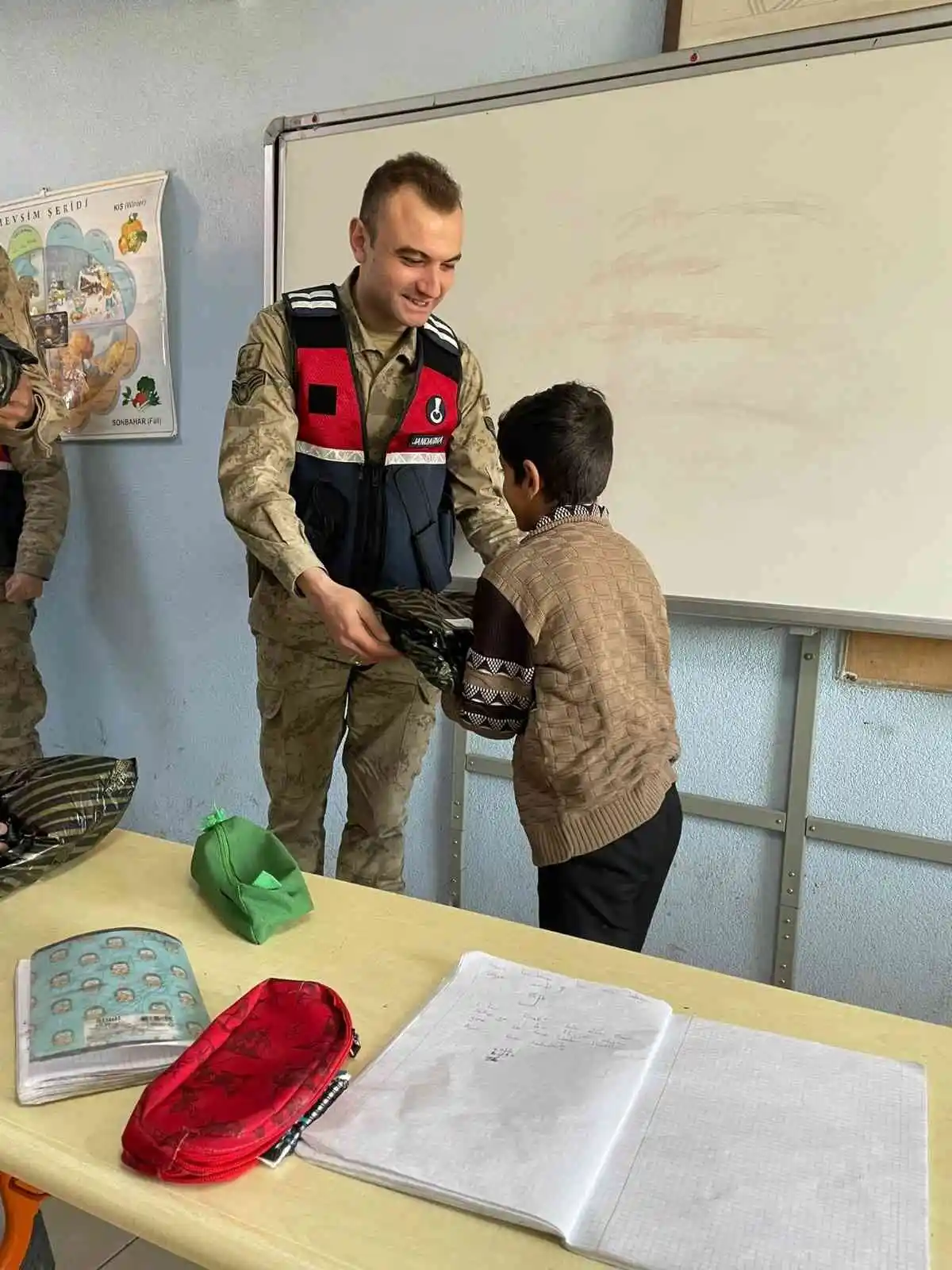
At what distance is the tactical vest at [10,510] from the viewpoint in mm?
2502

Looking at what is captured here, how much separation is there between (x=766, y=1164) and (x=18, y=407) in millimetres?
1497

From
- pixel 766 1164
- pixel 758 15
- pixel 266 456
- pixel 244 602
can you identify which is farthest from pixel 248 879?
pixel 758 15

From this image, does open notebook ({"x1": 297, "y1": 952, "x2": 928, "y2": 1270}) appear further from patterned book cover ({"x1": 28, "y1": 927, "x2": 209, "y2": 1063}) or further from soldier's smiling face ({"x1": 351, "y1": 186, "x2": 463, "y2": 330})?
soldier's smiling face ({"x1": 351, "y1": 186, "x2": 463, "y2": 330})

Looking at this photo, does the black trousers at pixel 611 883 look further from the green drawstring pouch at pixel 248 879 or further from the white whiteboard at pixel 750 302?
the white whiteboard at pixel 750 302

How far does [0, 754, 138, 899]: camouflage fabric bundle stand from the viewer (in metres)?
1.05

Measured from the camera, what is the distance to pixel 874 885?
1.79m

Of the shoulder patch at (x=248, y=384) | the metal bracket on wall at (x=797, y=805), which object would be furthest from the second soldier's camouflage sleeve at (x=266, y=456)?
the metal bracket on wall at (x=797, y=805)

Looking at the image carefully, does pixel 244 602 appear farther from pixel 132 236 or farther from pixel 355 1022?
pixel 355 1022

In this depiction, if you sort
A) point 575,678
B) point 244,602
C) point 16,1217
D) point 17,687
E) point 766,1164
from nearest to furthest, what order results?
1. point 766,1164
2. point 16,1217
3. point 575,678
4. point 244,602
5. point 17,687

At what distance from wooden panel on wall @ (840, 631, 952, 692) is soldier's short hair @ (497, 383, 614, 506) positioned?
27.8 inches

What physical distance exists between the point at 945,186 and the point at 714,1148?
4.95ft

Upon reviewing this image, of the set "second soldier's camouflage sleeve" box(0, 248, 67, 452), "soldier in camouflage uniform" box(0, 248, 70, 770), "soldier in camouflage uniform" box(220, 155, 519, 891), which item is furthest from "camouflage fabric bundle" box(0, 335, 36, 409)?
"soldier in camouflage uniform" box(0, 248, 70, 770)

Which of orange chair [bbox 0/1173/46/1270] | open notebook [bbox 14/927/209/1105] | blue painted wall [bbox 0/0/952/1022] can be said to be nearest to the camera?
open notebook [bbox 14/927/209/1105]

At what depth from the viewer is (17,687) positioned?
8.53ft
